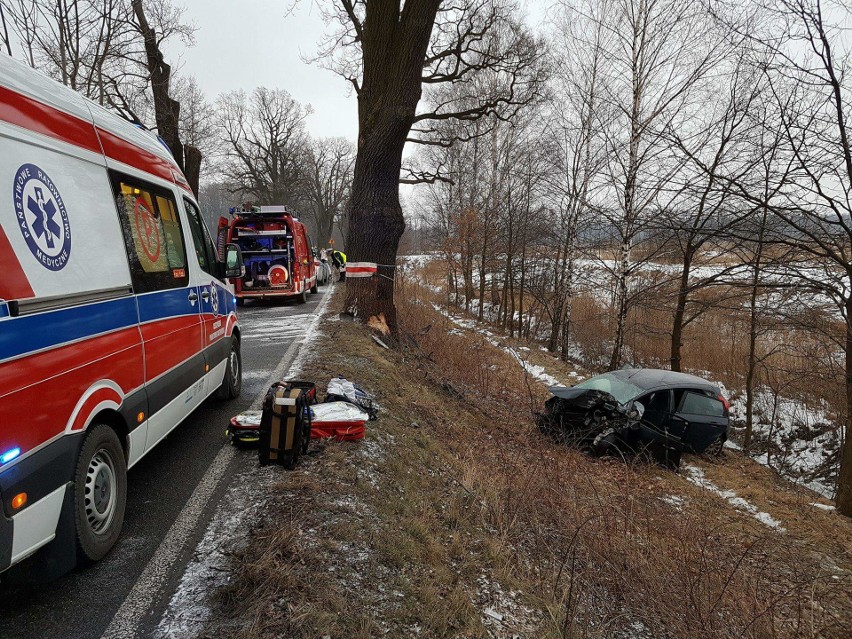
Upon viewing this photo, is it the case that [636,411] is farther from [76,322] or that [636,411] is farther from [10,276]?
[10,276]

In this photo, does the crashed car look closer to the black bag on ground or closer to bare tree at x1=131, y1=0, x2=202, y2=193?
the black bag on ground

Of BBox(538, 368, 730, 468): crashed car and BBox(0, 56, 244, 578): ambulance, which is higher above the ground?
BBox(0, 56, 244, 578): ambulance

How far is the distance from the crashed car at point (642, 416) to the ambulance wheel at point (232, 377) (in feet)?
16.6

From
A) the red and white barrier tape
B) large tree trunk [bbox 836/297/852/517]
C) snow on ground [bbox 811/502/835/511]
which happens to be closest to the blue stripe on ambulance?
the red and white barrier tape

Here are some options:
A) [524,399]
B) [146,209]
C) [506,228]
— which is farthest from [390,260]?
[506,228]

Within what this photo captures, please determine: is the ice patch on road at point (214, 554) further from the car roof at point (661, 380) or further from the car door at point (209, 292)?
the car roof at point (661, 380)

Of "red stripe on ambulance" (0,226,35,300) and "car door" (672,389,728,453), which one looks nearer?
"red stripe on ambulance" (0,226,35,300)

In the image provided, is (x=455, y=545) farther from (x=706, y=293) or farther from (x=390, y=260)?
(x=706, y=293)

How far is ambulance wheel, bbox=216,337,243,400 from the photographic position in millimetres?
5294

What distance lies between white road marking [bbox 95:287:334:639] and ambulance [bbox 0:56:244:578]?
31cm

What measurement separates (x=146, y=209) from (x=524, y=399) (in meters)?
8.75

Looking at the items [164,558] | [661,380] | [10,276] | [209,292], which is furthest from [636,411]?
[10,276]

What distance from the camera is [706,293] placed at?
13359 millimetres

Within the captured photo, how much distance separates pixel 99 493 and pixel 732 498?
8410 millimetres
